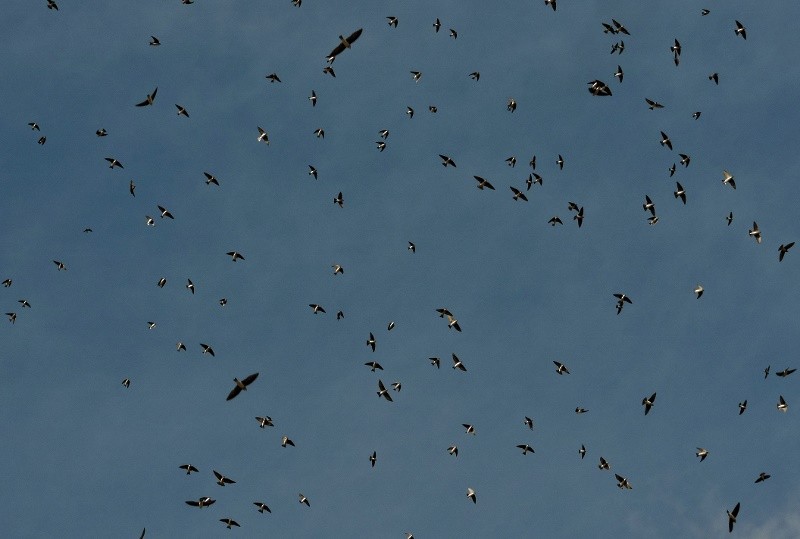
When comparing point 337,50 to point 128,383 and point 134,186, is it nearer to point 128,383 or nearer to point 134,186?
point 134,186

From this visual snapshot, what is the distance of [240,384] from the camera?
5216cm

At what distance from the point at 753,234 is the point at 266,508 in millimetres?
42946

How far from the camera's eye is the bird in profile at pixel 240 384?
5072cm

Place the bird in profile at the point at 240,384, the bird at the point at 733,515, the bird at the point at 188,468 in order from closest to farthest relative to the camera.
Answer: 1. the bird in profile at the point at 240,384
2. the bird at the point at 733,515
3. the bird at the point at 188,468

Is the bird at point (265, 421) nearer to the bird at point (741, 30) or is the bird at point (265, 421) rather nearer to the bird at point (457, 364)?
the bird at point (457, 364)

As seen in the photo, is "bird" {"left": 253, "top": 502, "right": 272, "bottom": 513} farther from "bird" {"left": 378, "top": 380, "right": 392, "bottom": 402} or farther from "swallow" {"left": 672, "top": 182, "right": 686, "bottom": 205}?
"swallow" {"left": 672, "top": 182, "right": 686, "bottom": 205}

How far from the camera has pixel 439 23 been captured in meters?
80.5

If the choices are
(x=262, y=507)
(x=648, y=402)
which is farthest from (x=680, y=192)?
(x=262, y=507)

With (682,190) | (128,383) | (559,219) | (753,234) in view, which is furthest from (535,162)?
(128,383)

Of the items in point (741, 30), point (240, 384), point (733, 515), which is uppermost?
point (741, 30)

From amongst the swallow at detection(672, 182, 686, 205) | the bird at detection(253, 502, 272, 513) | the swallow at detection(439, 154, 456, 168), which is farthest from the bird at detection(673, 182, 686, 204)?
the bird at detection(253, 502, 272, 513)

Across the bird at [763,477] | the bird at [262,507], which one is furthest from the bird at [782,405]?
the bird at [262,507]

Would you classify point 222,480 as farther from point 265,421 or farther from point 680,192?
point 680,192

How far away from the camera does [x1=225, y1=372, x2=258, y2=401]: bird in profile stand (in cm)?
5072
